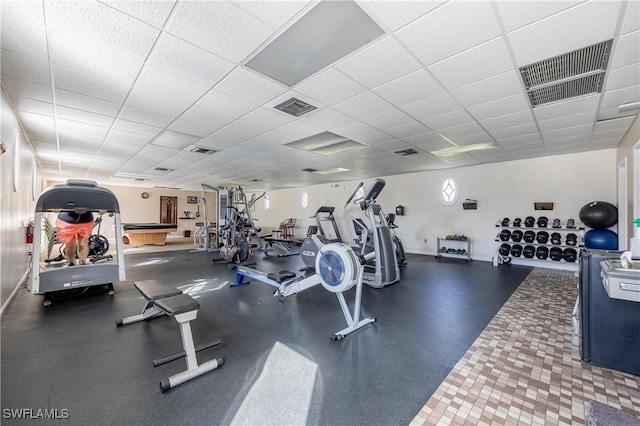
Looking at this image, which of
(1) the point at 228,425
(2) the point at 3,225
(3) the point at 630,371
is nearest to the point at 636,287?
(3) the point at 630,371

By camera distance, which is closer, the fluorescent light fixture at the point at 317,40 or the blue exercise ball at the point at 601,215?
the fluorescent light fixture at the point at 317,40

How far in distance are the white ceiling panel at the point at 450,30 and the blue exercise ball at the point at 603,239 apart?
4.45m

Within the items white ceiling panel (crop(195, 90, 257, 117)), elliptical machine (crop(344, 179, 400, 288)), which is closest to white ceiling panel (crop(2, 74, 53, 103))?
white ceiling panel (crop(195, 90, 257, 117))

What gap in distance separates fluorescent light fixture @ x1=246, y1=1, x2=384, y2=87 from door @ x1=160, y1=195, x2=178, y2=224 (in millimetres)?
12646

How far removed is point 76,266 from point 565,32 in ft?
19.2

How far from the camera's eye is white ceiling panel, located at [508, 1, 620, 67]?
1.75 metres

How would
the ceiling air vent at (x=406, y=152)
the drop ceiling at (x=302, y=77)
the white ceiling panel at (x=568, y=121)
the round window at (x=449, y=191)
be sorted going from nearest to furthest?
the drop ceiling at (x=302, y=77) < the white ceiling panel at (x=568, y=121) < the ceiling air vent at (x=406, y=152) < the round window at (x=449, y=191)

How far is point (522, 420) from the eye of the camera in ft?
5.04

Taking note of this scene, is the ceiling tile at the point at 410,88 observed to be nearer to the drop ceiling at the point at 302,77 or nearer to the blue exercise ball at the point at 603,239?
the drop ceiling at the point at 302,77

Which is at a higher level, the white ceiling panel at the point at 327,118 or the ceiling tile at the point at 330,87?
the ceiling tile at the point at 330,87

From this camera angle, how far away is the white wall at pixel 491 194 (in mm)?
5387

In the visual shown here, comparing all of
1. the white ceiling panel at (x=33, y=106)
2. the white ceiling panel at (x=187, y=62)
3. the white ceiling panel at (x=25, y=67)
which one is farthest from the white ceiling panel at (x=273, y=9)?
the white ceiling panel at (x=33, y=106)

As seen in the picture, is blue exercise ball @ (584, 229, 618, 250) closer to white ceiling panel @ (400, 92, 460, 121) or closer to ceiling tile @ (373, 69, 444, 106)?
white ceiling panel @ (400, 92, 460, 121)

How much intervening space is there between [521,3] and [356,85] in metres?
1.41
